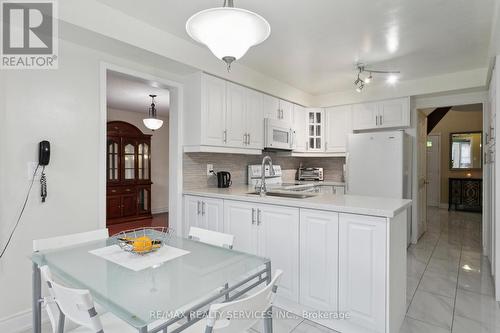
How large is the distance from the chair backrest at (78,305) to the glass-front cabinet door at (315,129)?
158 inches

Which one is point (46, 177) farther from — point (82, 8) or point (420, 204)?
point (420, 204)

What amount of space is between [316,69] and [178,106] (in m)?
1.79

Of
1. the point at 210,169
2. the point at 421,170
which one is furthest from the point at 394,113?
the point at 210,169

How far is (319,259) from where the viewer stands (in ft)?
6.73

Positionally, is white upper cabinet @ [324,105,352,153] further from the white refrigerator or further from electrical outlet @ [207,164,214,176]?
electrical outlet @ [207,164,214,176]

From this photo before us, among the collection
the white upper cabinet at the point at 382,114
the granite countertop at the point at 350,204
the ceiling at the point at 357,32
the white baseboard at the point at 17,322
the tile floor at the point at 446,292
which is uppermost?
the ceiling at the point at 357,32

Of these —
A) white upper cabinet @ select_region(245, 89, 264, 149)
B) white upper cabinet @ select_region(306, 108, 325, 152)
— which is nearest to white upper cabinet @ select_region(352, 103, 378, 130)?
white upper cabinet @ select_region(306, 108, 325, 152)

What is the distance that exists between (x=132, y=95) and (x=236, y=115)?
238 cm

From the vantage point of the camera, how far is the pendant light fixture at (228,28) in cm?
125

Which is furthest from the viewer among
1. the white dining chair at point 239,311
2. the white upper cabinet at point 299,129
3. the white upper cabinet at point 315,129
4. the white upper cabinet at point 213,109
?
the white upper cabinet at point 315,129

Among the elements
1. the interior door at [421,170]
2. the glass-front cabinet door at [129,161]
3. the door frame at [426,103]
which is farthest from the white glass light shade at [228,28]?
the glass-front cabinet door at [129,161]

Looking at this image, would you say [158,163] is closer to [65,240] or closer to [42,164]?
[42,164]

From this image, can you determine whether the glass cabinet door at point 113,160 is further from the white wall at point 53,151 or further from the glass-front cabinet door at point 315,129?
the glass-front cabinet door at point 315,129

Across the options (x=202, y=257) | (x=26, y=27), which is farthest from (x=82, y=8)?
(x=202, y=257)
